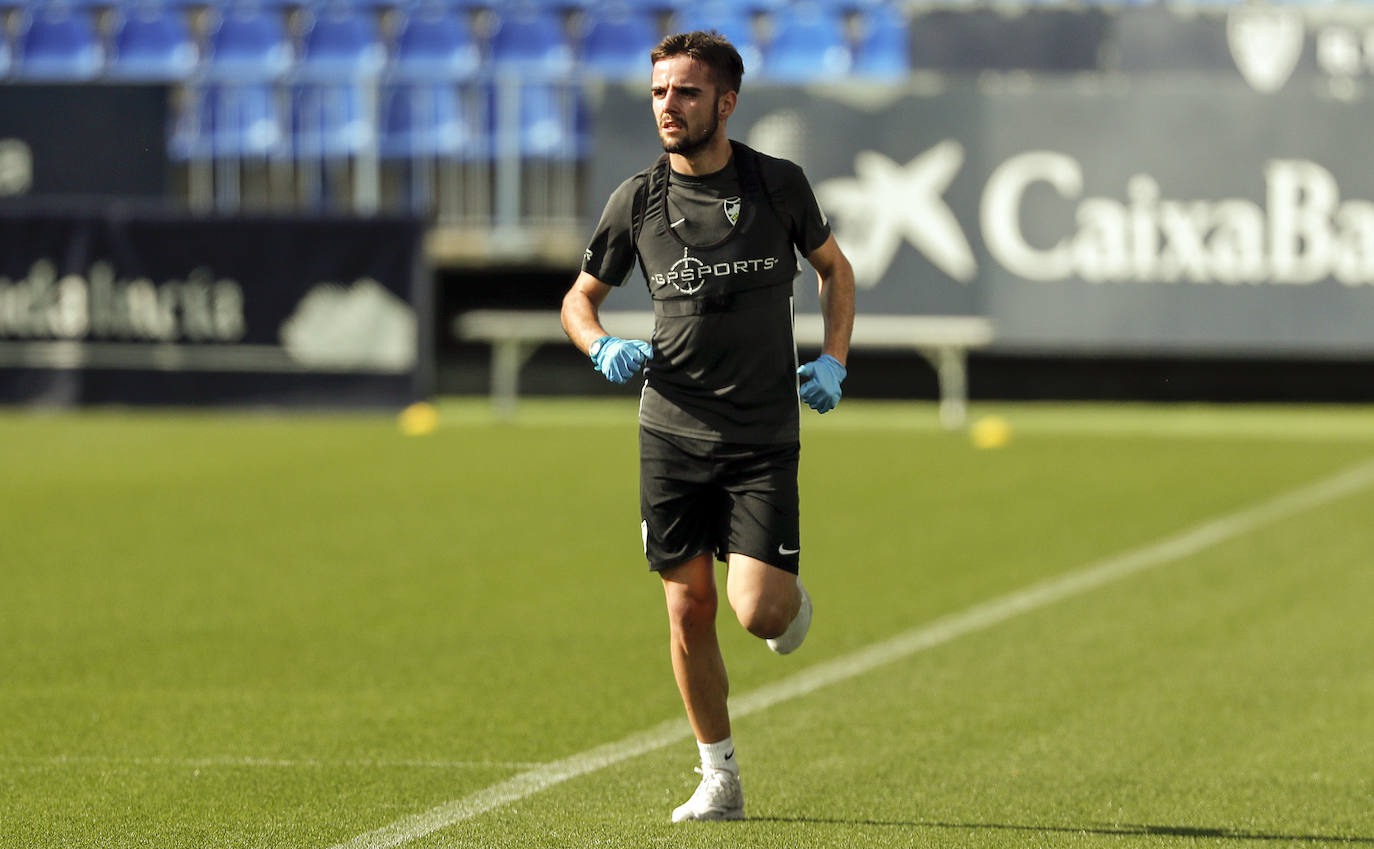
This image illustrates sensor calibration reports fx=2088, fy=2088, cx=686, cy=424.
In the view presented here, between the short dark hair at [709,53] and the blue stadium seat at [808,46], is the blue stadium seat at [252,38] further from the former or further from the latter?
the short dark hair at [709,53]

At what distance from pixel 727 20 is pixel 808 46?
1.17 m

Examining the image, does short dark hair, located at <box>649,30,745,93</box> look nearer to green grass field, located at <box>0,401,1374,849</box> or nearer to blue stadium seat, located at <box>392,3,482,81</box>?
green grass field, located at <box>0,401,1374,849</box>

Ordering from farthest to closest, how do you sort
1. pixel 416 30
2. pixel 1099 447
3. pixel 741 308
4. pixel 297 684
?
pixel 416 30, pixel 1099 447, pixel 297 684, pixel 741 308

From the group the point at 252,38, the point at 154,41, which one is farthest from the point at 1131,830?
the point at 154,41

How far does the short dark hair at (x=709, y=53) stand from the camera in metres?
5.17

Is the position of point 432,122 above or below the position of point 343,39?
below

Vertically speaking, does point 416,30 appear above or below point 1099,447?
above

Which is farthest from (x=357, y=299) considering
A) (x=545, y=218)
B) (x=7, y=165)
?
(x=7, y=165)

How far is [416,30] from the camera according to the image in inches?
1086

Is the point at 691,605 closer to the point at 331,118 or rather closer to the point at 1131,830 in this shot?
the point at 1131,830

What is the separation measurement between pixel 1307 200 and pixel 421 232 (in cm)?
868

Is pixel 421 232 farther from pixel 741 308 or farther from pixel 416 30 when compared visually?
pixel 741 308

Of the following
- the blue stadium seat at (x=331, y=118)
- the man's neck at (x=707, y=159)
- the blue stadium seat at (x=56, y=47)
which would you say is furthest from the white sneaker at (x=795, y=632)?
the blue stadium seat at (x=56, y=47)

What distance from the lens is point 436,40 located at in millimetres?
27531
